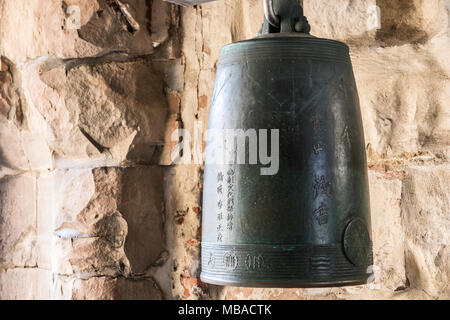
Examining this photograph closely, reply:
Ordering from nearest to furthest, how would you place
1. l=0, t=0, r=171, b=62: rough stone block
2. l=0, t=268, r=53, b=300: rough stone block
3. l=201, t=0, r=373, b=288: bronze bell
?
1. l=201, t=0, r=373, b=288: bronze bell
2. l=0, t=0, r=171, b=62: rough stone block
3. l=0, t=268, r=53, b=300: rough stone block

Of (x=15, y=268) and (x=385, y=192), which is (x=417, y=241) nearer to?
(x=385, y=192)

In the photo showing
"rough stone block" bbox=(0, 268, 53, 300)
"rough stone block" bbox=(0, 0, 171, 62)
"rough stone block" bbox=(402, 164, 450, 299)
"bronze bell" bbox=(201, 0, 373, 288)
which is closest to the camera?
"bronze bell" bbox=(201, 0, 373, 288)

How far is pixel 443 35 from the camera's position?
1.38m

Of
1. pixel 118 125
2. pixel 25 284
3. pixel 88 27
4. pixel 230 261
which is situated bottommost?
pixel 25 284

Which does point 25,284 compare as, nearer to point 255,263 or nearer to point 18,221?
point 18,221

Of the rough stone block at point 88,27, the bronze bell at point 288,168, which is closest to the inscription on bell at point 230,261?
the bronze bell at point 288,168

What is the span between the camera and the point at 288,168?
109cm

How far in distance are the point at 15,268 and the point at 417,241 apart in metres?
1.11

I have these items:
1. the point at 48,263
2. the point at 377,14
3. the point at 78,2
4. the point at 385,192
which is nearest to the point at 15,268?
the point at 48,263

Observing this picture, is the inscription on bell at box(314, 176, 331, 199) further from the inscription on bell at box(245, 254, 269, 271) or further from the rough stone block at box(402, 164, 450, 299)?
the rough stone block at box(402, 164, 450, 299)

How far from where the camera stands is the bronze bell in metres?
1.09

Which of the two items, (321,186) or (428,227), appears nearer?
(321,186)

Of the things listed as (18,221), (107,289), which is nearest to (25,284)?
(18,221)

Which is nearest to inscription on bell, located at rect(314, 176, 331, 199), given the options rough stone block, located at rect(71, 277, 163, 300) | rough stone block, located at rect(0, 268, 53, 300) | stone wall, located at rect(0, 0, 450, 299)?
stone wall, located at rect(0, 0, 450, 299)
